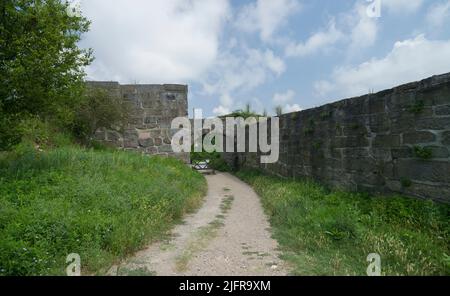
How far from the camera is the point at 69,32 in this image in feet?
20.7

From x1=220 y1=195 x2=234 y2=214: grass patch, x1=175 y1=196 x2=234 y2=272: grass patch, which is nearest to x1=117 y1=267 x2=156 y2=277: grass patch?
x1=175 y1=196 x2=234 y2=272: grass patch

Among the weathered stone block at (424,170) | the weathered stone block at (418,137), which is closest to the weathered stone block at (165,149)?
the weathered stone block at (424,170)

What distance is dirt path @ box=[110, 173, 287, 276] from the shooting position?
138 inches

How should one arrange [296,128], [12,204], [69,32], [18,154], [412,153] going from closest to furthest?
[12,204], [412,153], [69,32], [18,154], [296,128]

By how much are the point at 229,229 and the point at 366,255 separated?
2398mm

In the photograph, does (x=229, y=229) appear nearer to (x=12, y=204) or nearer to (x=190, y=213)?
(x=190, y=213)

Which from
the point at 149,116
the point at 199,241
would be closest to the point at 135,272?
the point at 199,241

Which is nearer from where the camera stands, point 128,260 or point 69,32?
point 128,260

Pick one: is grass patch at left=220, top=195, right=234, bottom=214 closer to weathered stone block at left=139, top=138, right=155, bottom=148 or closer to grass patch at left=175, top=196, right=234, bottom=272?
grass patch at left=175, top=196, right=234, bottom=272

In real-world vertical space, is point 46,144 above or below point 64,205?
above

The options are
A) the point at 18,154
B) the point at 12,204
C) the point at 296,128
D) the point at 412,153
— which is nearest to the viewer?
the point at 12,204

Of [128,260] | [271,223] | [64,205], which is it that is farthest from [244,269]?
[64,205]

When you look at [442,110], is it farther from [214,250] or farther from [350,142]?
[214,250]

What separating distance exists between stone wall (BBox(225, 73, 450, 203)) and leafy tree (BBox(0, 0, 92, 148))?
5717mm
